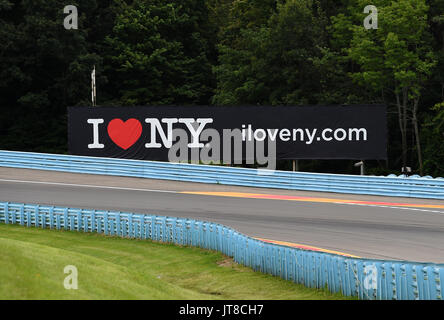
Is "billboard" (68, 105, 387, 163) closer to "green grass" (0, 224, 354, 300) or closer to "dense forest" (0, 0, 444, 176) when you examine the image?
"dense forest" (0, 0, 444, 176)

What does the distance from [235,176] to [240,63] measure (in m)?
22.7

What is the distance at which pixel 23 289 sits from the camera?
12336 mm

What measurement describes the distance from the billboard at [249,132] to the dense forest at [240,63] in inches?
430

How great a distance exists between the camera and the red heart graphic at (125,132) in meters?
39.7

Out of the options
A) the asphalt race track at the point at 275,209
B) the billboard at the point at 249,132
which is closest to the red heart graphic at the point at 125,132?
the billboard at the point at 249,132

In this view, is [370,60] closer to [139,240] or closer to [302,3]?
[302,3]

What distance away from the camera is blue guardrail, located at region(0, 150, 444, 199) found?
33188 millimetres

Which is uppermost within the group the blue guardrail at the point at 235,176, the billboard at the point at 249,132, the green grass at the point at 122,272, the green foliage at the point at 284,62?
the green foliage at the point at 284,62

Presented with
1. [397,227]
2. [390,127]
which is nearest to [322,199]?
[397,227]

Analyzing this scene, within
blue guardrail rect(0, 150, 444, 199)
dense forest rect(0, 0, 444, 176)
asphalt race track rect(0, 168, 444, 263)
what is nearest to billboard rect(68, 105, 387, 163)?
blue guardrail rect(0, 150, 444, 199)

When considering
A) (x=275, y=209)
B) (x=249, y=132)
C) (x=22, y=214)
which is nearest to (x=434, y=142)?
(x=249, y=132)

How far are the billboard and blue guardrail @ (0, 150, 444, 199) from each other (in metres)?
1.46

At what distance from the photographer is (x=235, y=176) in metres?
36.1

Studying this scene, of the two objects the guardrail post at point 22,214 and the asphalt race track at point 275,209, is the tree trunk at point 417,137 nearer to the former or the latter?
the asphalt race track at point 275,209
